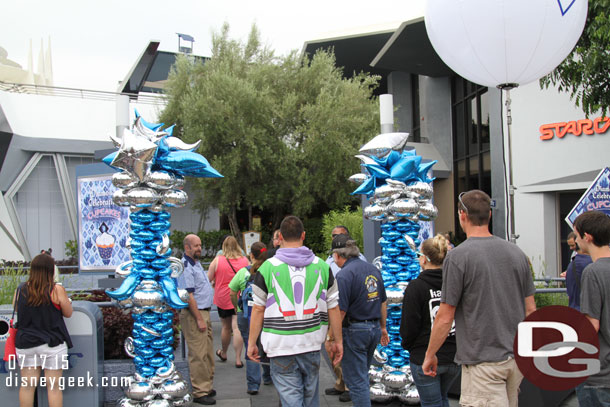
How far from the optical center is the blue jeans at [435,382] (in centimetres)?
362

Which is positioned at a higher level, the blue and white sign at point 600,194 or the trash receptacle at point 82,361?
the blue and white sign at point 600,194

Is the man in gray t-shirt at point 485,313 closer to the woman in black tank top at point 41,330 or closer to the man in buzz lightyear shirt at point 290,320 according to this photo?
the man in buzz lightyear shirt at point 290,320

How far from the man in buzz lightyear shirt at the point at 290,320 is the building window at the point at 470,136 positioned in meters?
16.0

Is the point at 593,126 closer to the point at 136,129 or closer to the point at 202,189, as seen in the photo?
the point at 136,129

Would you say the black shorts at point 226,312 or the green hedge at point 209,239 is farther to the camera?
the green hedge at point 209,239

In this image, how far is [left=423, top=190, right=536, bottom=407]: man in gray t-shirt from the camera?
9.27 feet

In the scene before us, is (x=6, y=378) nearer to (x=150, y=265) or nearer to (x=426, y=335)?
(x=150, y=265)

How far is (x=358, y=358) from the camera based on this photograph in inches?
183

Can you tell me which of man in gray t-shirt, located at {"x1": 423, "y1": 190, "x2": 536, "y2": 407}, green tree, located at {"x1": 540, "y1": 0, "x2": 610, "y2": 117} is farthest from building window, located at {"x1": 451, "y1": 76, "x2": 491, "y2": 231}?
man in gray t-shirt, located at {"x1": 423, "y1": 190, "x2": 536, "y2": 407}

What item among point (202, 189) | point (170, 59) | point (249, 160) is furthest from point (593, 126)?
point (170, 59)

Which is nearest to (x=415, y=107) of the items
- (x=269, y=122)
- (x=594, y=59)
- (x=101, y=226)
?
(x=269, y=122)

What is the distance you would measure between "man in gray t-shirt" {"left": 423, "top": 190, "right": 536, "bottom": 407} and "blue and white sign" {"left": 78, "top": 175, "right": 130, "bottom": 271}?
632 cm

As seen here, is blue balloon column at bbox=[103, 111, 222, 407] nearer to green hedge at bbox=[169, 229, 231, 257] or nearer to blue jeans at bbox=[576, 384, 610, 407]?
blue jeans at bbox=[576, 384, 610, 407]

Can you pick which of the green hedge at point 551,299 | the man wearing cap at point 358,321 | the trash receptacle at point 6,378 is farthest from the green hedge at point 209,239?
the man wearing cap at point 358,321
